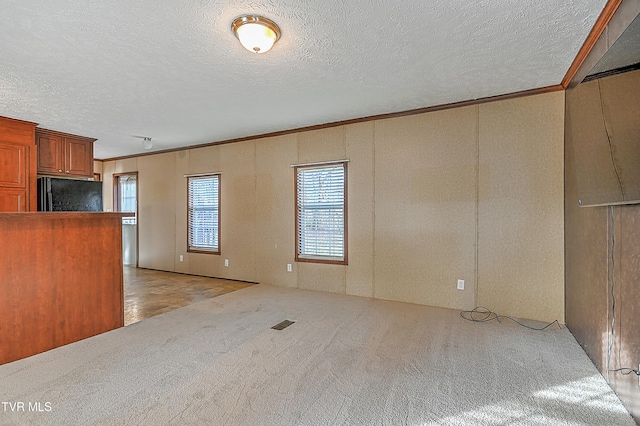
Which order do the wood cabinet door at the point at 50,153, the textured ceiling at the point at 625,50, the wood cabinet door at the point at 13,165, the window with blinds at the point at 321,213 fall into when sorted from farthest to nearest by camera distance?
the wood cabinet door at the point at 50,153 → the window with blinds at the point at 321,213 → the wood cabinet door at the point at 13,165 → the textured ceiling at the point at 625,50

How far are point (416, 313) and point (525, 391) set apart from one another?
1632 mm

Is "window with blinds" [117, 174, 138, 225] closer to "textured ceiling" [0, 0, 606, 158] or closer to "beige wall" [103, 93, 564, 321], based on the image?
"beige wall" [103, 93, 564, 321]

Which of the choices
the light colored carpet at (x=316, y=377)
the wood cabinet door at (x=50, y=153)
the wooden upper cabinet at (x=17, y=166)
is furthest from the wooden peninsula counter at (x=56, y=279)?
the wood cabinet door at (x=50, y=153)

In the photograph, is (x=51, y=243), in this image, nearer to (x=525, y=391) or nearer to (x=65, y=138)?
(x=65, y=138)

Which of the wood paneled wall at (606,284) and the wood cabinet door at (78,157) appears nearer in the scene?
the wood paneled wall at (606,284)

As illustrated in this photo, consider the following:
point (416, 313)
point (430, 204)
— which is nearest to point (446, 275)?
point (416, 313)

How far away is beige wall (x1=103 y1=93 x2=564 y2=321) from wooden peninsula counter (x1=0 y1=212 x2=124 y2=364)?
248 centimetres

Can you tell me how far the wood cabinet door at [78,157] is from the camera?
17.4 ft

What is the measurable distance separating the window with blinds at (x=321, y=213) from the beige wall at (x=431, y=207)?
0.13 metres

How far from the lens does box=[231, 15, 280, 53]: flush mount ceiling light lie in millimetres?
2169

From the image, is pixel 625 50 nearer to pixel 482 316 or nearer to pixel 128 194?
pixel 482 316

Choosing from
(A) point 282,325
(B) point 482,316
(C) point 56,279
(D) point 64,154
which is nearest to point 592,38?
(B) point 482,316

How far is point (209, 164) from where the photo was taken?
6.05 metres

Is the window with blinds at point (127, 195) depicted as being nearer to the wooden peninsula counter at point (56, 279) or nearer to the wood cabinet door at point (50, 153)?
the wood cabinet door at point (50, 153)
